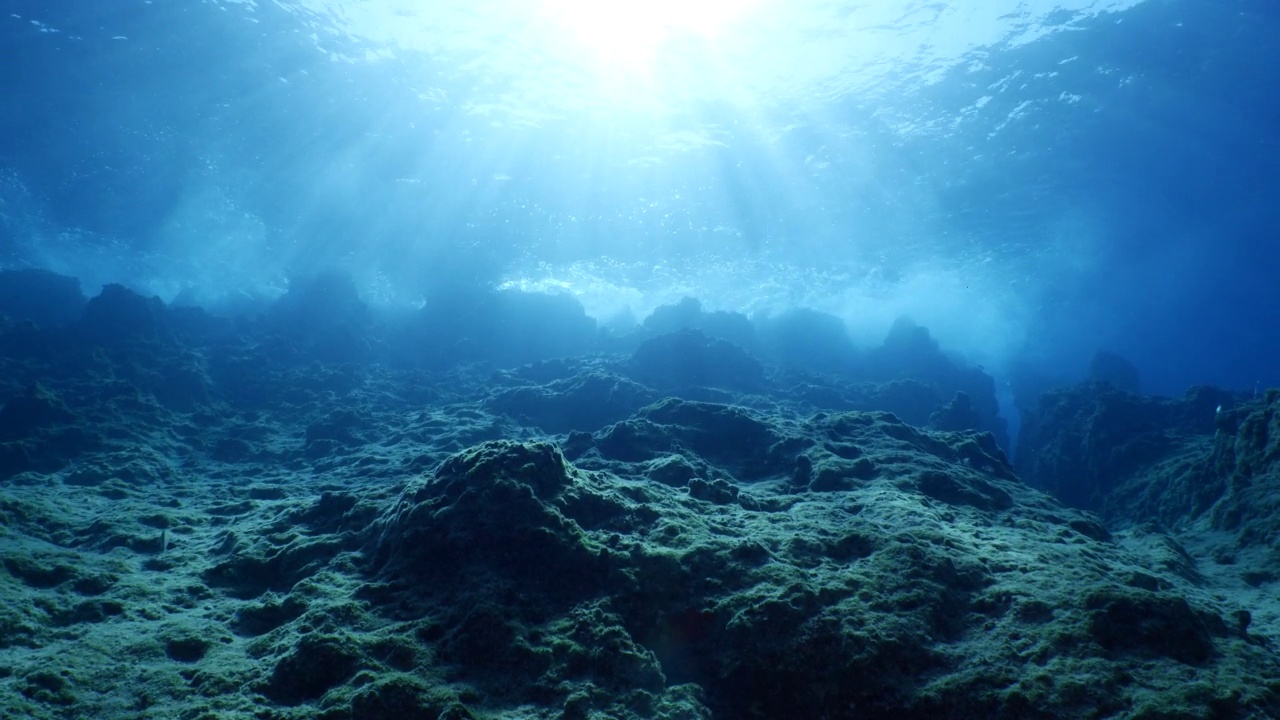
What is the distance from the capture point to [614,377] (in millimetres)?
18531

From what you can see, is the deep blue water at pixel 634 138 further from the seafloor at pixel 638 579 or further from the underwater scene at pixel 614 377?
the seafloor at pixel 638 579

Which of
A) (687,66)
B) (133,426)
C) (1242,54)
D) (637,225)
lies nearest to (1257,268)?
(1242,54)

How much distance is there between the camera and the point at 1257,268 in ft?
164

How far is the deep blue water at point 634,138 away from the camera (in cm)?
1923

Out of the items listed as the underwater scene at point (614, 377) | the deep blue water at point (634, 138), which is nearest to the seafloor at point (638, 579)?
the underwater scene at point (614, 377)

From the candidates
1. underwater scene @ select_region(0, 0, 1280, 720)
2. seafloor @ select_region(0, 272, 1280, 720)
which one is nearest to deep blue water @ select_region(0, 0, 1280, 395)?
underwater scene @ select_region(0, 0, 1280, 720)

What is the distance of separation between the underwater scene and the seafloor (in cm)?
4

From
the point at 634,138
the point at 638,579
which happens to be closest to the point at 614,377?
the point at 634,138

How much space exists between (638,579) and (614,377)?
13.6m

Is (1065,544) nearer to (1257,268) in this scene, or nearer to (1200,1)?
(1200,1)

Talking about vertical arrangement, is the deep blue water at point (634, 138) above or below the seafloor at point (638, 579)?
above

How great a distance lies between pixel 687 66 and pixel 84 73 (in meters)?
22.3

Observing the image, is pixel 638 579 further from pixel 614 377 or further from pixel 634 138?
pixel 634 138

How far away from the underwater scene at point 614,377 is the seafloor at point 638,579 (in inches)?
1.6
